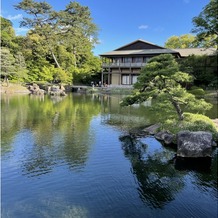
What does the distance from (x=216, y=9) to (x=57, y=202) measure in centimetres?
2209

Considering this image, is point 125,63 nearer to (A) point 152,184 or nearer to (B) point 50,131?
(B) point 50,131

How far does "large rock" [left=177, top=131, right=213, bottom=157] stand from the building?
27.1 meters

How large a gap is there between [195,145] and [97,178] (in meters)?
3.83

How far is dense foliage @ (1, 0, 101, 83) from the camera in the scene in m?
36.7

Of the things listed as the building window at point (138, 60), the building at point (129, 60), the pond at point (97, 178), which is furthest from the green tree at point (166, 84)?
the building window at point (138, 60)

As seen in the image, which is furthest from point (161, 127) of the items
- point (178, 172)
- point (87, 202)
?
point (87, 202)

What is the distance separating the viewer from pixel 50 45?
38906 millimetres

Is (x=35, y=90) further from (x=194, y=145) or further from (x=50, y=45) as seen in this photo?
(x=194, y=145)

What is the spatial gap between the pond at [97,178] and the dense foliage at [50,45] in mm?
27529

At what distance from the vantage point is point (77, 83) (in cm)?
4197

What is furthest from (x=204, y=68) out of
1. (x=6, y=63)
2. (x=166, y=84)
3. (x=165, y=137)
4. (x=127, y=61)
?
(x=6, y=63)

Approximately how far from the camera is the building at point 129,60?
35.0m

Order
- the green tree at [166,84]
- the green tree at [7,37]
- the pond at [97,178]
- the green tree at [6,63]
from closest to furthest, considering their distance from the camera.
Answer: the pond at [97,178] < the green tree at [166,84] < the green tree at [6,63] < the green tree at [7,37]

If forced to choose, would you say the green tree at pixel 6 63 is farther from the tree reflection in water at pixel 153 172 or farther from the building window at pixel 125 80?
the tree reflection in water at pixel 153 172
